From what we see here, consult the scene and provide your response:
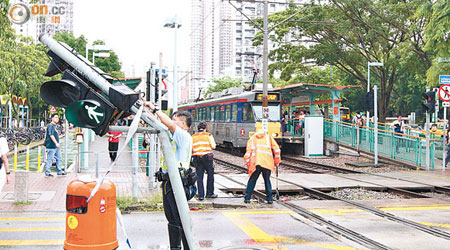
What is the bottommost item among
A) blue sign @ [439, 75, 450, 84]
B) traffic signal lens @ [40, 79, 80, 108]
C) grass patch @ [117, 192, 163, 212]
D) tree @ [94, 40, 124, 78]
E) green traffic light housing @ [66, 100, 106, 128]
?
grass patch @ [117, 192, 163, 212]

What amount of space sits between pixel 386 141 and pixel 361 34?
9092mm

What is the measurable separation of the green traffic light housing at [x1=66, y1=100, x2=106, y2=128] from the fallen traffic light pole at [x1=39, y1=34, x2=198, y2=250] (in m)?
0.03

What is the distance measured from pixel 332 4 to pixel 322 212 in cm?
2111

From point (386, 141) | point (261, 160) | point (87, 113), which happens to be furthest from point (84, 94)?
point (386, 141)

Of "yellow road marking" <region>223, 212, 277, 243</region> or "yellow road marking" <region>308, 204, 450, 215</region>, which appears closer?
"yellow road marking" <region>223, 212, 277, 243</region>

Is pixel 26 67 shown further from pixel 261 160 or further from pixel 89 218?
pixel 89 218

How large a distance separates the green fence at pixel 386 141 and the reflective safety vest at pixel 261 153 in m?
10.8

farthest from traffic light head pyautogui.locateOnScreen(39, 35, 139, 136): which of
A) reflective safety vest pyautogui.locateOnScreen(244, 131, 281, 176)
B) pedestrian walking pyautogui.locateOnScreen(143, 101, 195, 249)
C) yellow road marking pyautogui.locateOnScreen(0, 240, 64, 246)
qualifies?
reflective safety vest pyautogui.locateOnScreen(244, 131, 281, 176)

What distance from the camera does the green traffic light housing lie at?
398cm

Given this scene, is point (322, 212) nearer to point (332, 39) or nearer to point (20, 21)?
point (20, 21)

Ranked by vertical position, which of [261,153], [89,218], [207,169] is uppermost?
[261,153]

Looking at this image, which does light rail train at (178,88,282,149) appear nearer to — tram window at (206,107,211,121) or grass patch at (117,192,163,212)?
tram window at (206,107,211,121)

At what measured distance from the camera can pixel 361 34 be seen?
27.8 m

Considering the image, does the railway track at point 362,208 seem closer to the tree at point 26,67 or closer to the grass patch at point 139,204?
the grass patch at point 139,204
